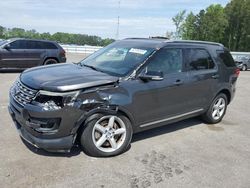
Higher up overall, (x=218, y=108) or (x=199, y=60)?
(x=199, y=60)

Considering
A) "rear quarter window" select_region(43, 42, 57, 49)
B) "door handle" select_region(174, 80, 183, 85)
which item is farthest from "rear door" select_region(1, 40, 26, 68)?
"door handle" select_region(174, 80, 183, 85)

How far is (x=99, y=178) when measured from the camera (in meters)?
3.82

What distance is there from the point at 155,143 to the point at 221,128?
194 cm

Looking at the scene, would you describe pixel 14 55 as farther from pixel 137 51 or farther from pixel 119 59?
pixel 137 51

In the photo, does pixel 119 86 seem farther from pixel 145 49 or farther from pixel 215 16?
pixel 215 16

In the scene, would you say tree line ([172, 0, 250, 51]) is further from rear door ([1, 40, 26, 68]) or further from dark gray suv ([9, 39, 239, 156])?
dark gray suv ([9, 39, 239, 156])

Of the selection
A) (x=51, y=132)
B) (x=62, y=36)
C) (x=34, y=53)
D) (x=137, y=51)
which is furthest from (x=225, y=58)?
(x=62, y=36)

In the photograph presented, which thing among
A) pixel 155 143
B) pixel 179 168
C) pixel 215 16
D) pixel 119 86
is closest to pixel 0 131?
pixel 119 86

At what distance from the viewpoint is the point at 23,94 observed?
4.28m

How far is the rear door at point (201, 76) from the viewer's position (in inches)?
223

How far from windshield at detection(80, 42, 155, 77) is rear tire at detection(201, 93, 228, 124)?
221cm

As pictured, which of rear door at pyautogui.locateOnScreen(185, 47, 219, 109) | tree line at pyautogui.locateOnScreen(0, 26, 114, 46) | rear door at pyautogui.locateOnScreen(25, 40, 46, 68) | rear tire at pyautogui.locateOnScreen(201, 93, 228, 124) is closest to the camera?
rear door at pyautogui.locateOnScreen(185, 47, 219, 109)

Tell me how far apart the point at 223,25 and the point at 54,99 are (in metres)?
71.1

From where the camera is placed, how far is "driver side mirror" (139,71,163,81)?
4.66 m
